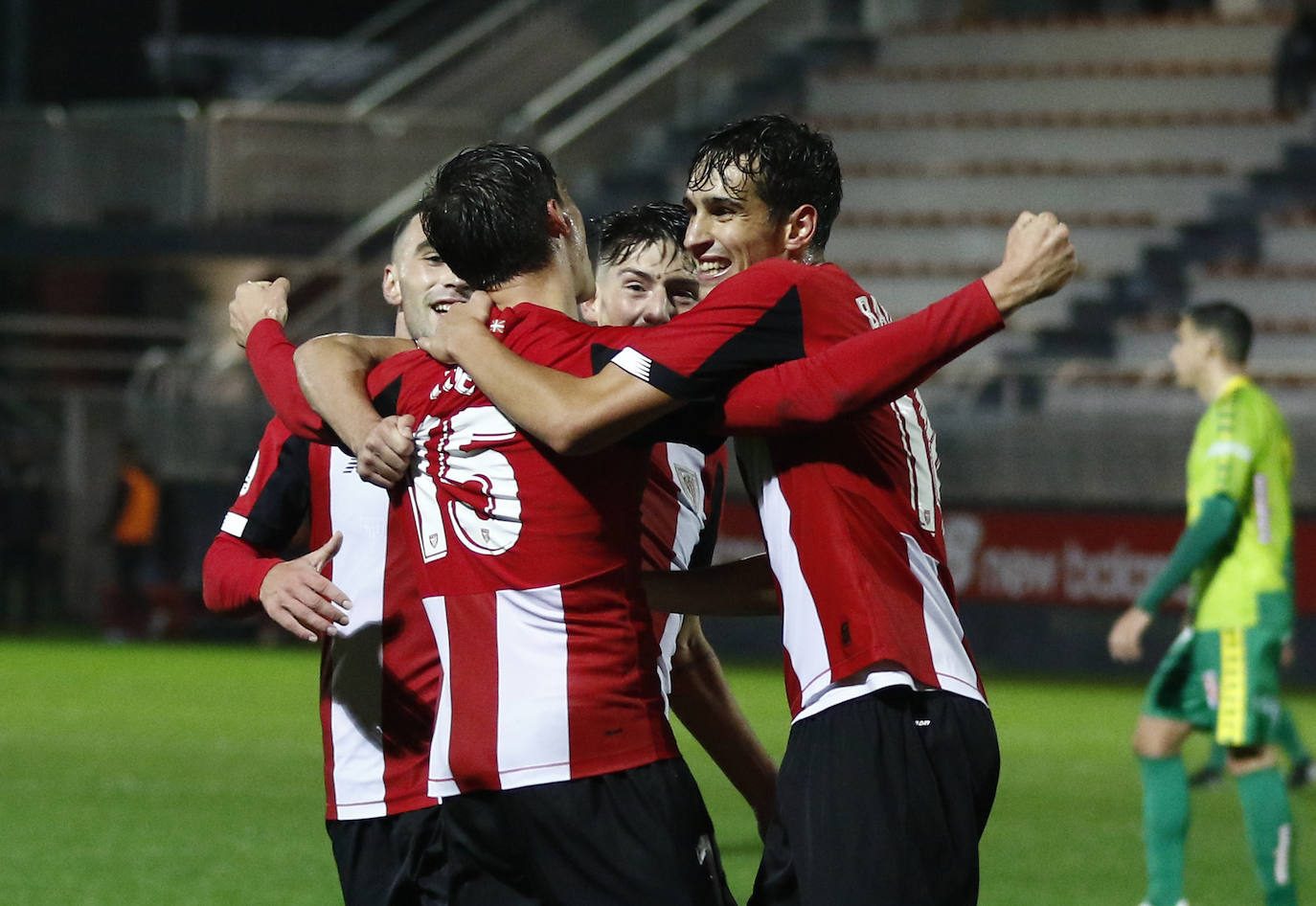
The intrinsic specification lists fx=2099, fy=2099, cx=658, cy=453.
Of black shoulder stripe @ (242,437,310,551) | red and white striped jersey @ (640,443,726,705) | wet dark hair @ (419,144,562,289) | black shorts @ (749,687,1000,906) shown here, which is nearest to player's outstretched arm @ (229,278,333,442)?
black shoulder stripe @ (242,437,310,551)

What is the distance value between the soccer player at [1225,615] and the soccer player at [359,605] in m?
3.21

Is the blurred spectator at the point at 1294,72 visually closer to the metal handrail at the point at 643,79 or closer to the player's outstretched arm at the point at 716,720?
the metal handrail at the point at 643,79

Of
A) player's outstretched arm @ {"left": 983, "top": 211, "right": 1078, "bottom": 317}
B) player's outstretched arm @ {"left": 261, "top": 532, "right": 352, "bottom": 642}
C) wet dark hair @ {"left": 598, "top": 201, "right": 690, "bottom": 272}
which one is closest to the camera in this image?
player's outstretched arm @ {"left": 983, "top": 211, "right": 1078, "bottom": 317}

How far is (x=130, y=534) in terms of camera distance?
16.9m

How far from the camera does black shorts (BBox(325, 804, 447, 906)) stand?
3.61 meters

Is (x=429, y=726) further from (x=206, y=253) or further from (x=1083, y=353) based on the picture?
(x=206, y=253)

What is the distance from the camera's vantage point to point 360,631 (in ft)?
12.2

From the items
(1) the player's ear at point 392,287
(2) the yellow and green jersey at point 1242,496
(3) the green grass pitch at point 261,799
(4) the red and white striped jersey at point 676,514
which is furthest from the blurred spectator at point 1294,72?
(1) the player's ear at point 392,287

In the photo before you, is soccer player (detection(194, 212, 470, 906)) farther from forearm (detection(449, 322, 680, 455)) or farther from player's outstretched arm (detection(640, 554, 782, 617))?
forearm (detection(449, 322, 680, 455))

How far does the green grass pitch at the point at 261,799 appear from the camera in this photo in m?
6.94

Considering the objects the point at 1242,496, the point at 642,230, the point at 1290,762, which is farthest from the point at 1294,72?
the point at 642,230

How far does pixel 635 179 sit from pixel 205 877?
1381 cm

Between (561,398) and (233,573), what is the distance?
933mm

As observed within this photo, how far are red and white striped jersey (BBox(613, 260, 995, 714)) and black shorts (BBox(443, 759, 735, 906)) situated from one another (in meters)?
0.26
